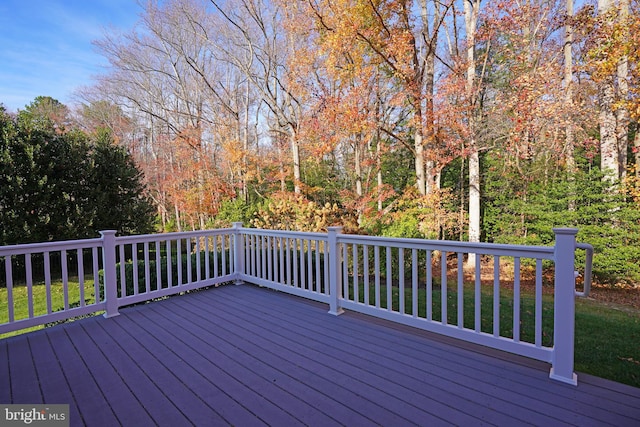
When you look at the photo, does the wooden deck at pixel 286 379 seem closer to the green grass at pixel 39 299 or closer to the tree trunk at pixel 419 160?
the green grass at pixel 39 299

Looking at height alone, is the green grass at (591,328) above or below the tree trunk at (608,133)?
below

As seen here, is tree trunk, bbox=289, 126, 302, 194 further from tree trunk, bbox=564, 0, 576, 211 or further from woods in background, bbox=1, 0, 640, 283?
tree trunk, bbox=564, 0, 576, 211

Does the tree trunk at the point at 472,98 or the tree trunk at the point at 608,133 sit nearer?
the tree trunk at the point at 608,133

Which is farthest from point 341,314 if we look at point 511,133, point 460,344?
point 511,133

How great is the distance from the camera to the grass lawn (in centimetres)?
266

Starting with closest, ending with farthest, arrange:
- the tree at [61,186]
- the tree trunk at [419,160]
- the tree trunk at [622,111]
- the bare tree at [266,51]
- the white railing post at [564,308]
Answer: the white railing post at [564,308]
the tree trunk at [622,111]
the tree at [61,186]
the tree trunk at [419,160]
the bare tree at [266,51]

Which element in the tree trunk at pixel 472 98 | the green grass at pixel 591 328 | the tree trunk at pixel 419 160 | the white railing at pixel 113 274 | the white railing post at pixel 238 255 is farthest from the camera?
the tree trunk at pixel 419 160

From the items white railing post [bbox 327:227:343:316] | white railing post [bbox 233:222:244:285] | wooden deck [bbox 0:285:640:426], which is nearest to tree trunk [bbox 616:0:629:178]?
white railing post [bbox 327:227:343:316]

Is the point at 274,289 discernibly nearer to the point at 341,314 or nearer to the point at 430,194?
the point at 341,314

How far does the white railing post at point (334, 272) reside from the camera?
343 cm

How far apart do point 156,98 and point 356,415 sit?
15.3m

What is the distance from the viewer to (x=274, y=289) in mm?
4391

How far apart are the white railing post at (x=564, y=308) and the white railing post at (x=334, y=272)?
188 centimetres

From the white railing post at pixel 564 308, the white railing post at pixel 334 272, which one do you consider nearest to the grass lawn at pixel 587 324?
the white railing post at pixel 564 308
